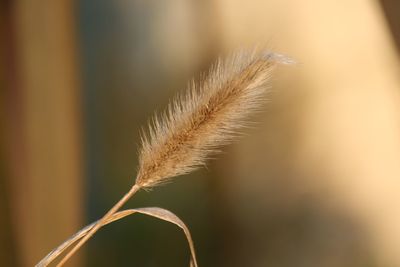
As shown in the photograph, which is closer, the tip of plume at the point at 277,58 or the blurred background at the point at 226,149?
the tip of plume at the point at 277,58

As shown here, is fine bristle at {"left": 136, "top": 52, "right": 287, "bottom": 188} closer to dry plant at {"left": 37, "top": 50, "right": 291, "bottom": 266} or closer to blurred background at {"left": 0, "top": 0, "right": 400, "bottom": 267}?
dry plant at {"left": 37, "top": 50, "right": 291, "bottom": 266}

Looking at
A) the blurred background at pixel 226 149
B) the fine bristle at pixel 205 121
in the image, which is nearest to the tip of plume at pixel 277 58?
the fine bristle at pixel 205 121

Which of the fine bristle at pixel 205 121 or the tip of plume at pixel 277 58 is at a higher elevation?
the tip of plume at pixel 277 58

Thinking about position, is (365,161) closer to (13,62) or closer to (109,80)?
(109,80)

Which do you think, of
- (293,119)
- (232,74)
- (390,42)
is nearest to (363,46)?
(390,42)

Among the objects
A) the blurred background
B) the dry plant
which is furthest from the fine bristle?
the blurred background

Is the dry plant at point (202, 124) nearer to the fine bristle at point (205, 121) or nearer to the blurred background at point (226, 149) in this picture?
the fine bristle at point (205, 121)

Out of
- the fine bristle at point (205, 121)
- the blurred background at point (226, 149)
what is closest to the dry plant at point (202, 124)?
the fine bristle at point (205, 121)

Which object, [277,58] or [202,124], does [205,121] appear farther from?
[277,58]
